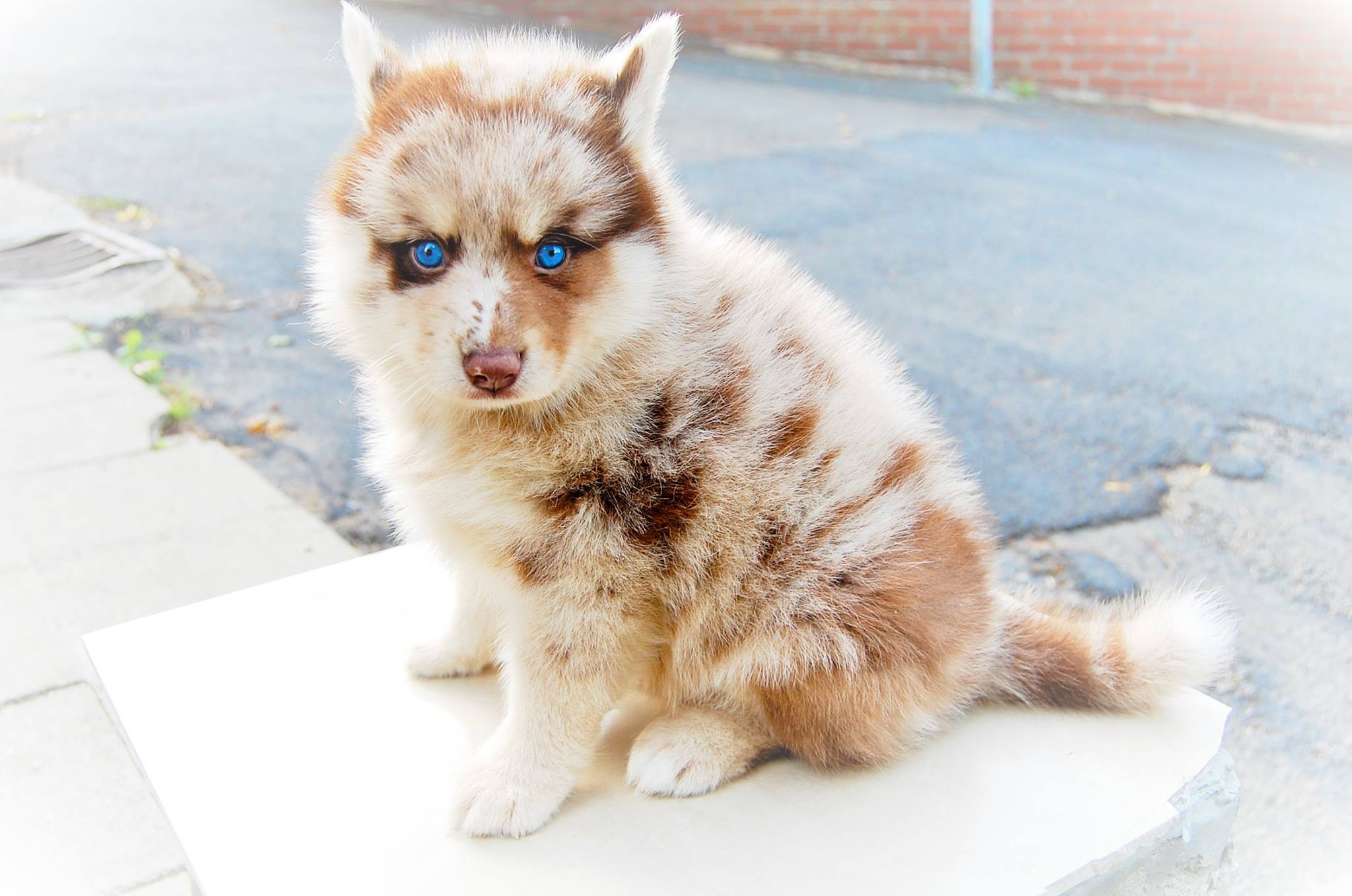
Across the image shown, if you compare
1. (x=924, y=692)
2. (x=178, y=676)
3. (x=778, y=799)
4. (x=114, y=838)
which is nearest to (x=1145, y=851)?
(x=924, y=692)

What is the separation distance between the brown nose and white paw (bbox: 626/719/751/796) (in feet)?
2.56

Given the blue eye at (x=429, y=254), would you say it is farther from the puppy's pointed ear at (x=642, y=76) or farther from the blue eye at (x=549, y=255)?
the puppy's pointed ear at (x=642, y=76)

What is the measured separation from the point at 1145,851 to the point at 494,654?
4.48 ft

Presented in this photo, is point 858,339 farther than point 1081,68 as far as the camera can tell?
No

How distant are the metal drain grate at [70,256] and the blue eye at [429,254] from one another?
4.80 metres

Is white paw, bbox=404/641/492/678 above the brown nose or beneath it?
beneath

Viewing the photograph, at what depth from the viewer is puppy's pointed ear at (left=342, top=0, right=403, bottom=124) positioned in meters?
2.07

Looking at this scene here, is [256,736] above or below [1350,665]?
above

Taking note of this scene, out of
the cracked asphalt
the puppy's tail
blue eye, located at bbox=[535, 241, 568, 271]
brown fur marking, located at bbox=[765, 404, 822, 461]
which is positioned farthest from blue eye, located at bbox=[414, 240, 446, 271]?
the cracked asphalt

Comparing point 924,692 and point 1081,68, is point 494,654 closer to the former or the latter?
point 924,692

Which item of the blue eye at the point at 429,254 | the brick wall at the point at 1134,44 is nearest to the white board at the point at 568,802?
the blue eye at the point at 429,254

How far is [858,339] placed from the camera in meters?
2.33

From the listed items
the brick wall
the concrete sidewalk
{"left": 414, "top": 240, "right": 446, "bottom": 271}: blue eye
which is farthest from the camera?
the brick wall

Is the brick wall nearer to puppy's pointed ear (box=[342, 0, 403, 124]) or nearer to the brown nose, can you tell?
puppy's pointed ear (box=[342, 0, 403, 124])
